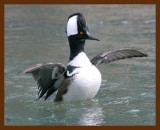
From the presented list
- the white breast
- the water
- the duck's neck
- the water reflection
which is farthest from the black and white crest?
the water reflection

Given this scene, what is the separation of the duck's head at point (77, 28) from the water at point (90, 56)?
98 centimetres

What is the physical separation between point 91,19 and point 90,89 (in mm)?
7729

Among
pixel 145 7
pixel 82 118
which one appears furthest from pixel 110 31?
pixel 82 118

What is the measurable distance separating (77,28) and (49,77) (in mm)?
849

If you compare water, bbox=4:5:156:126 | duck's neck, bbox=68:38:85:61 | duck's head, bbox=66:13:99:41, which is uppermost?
duck's head, bbox=66:13:99:41

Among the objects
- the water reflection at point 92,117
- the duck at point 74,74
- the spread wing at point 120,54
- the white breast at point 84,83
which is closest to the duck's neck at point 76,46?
the duck at point 74,74

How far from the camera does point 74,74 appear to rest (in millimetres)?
8320

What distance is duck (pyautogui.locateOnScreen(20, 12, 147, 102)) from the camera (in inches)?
324

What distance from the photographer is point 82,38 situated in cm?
855

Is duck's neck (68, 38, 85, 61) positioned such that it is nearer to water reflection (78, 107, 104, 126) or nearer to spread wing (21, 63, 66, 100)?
spread wing (21, 63, 66, 100)

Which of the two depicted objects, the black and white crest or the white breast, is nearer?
the white breast

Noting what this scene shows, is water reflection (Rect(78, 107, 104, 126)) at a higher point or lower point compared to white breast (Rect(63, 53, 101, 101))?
lower

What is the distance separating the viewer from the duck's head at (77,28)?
27.3 ft

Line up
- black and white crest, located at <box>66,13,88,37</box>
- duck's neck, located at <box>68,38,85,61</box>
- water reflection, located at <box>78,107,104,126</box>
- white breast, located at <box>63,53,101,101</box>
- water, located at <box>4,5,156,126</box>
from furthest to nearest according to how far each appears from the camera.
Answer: duck's neck, located at <box>68,38,85,61</box>
black and white crest, located at <box>66,13,88,37</box>
white breast, located at <box>63,53,101,101</box>
water, located at <box>4,5,156,126</box>
water reflection, located at <box>78,107,104,126</box>
